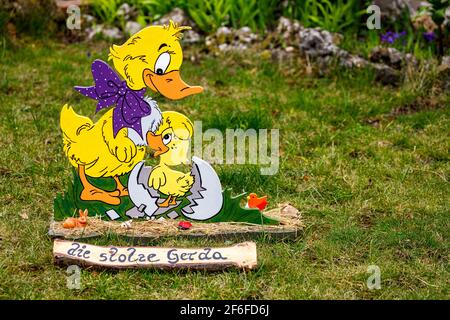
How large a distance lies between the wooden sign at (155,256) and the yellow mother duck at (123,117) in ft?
1.28

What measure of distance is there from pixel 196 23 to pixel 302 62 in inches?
45.3

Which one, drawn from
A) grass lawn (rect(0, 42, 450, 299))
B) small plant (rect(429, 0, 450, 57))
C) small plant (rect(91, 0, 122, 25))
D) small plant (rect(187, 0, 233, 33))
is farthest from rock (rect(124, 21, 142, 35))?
small plant (rect(429, 0, 450, 57))

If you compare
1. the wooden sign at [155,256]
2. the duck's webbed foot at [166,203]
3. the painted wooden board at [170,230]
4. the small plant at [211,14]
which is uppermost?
the small plant at [211,14]

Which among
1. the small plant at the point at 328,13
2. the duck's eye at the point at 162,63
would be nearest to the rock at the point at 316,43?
the small plant at the point at 328,13

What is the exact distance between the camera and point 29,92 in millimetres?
6750

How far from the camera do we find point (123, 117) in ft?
15.5

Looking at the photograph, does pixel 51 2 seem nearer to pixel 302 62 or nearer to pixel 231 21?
pixel 231 21

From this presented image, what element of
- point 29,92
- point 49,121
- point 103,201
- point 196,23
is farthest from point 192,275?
point 196,23

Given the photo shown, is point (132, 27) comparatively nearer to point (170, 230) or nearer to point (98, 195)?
point (98, 195)

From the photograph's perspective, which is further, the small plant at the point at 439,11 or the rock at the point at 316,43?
the rock at the point at 316,43

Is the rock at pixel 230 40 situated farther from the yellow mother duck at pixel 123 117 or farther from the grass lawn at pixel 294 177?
the yellow mother duck at pixel 123 117

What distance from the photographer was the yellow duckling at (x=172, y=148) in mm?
4758

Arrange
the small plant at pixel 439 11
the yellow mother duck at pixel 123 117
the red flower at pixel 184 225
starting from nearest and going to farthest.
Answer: the yellow mother duck at pixel 123 117 → the red flower at pixel 184 225 → the small plant at pixel 439 11

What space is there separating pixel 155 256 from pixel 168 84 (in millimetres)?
948
